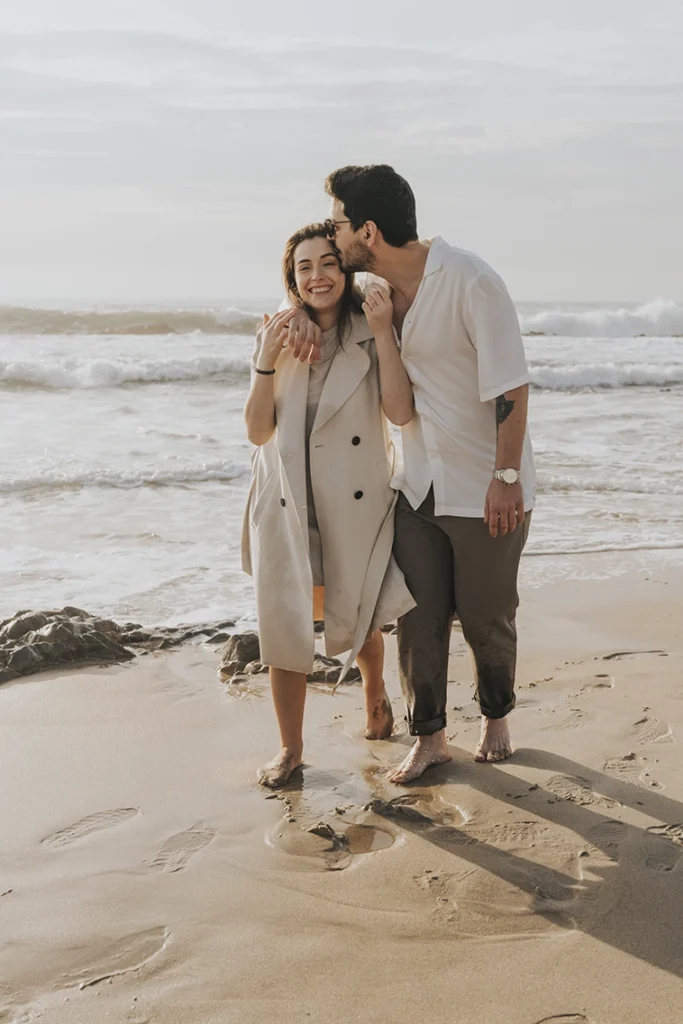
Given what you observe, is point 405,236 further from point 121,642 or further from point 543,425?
point 543,425

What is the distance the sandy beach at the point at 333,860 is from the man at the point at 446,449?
36 cm

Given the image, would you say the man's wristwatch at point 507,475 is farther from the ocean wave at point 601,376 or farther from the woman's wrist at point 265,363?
the ocean wave at point 601,376

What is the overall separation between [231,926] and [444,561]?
4.38 feet

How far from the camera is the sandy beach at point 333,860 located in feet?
7.82

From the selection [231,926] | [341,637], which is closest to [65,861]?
[231,926]

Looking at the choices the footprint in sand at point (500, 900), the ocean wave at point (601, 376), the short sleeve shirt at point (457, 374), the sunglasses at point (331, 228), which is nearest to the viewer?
the footprint in sand at point (500, 900)

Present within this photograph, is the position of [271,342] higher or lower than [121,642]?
higher

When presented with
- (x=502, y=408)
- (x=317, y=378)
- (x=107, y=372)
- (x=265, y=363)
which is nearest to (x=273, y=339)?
(x=265, y=363)

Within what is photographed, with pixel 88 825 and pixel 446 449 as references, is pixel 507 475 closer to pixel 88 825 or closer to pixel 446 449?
pixel 446 449

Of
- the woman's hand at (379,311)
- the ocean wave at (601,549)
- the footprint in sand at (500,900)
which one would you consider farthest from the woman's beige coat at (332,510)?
the ocean wave at (601,549)

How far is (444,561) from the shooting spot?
11.5 ft

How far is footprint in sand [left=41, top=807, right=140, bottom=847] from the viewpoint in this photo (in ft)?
10.2

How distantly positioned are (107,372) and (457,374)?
43.8 feet

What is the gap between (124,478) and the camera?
8.62m
